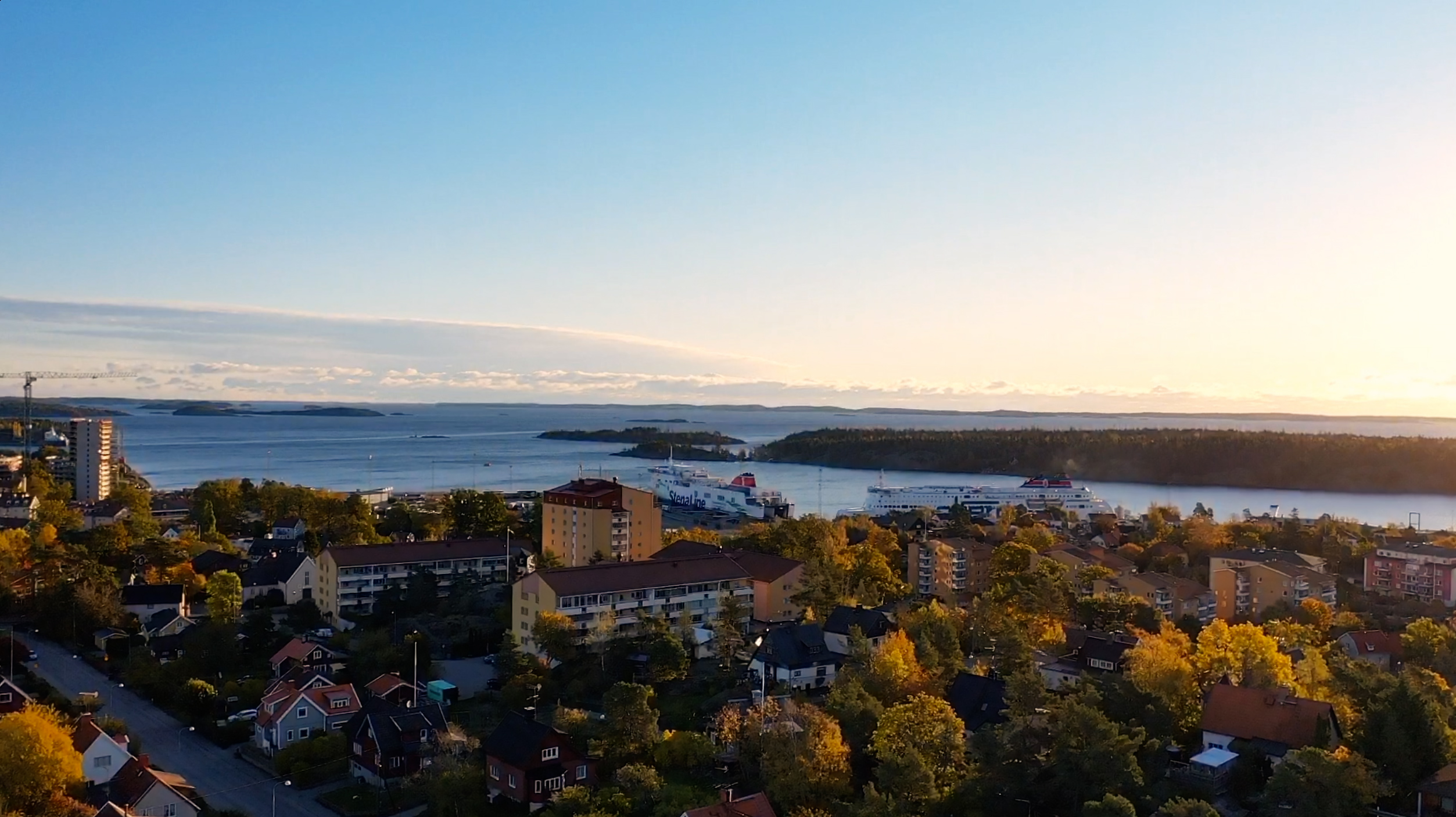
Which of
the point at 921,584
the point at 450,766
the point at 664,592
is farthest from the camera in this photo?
the point at 921,584

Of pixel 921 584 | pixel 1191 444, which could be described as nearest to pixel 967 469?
pixel 1191 444

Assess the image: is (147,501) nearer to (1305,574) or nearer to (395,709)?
(395,709)

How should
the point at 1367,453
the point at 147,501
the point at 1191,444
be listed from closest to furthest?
1. the point at 147,501
2. the point at 1367,453
3. the point at 1191,444

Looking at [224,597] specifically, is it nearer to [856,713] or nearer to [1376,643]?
[856,713]

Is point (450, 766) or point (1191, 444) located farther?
point (1191, 444)

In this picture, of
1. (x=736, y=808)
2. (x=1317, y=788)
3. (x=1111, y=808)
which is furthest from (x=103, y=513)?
(x=1317, y=788)

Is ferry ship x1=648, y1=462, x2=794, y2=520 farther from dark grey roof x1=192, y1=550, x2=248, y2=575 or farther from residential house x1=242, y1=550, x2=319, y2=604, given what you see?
dark grey roof x1=192, y1=550, x2=248, y2=575

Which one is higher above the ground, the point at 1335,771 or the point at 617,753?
the point at 1335,771

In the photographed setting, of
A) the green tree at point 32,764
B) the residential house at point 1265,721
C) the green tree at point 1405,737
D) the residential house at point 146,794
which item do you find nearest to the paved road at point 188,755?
the residential house at point 146,794

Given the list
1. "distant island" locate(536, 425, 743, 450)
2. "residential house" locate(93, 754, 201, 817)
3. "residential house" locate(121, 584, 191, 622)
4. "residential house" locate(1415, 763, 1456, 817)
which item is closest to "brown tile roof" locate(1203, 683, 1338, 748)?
"residential house" locate(1415, 763, 1456, 817)
